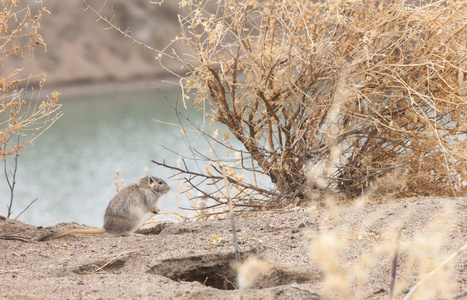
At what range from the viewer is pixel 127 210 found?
4.19 metres

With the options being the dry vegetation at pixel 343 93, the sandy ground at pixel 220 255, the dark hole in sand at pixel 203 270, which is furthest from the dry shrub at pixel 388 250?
the dark hole in sand at pixel 203 270

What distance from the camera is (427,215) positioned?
3.25 m

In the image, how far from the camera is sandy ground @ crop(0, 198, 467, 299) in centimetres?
243

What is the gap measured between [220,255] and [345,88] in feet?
4.56

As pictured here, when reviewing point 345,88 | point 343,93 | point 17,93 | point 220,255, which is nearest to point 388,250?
point 220,255

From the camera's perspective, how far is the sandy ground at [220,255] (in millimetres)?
2432

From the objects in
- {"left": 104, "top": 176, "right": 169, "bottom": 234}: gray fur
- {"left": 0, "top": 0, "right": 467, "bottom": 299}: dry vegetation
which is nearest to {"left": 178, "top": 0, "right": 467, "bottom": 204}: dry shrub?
{"left": 0, "top": 0, "right": 467, "bottom": 299}: dry vegetation

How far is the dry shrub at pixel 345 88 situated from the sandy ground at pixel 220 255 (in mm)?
424

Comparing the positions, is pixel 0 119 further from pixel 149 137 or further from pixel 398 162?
pixel 398 162

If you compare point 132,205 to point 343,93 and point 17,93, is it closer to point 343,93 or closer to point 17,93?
point 17,93

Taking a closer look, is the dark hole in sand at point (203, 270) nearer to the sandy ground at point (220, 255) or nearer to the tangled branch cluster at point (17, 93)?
the sandy ground at point (220, 255)

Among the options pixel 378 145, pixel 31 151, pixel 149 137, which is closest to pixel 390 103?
pixel 378 145

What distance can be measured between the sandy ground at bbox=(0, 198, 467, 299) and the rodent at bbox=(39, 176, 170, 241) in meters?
0.14

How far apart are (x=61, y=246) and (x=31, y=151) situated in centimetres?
1002
